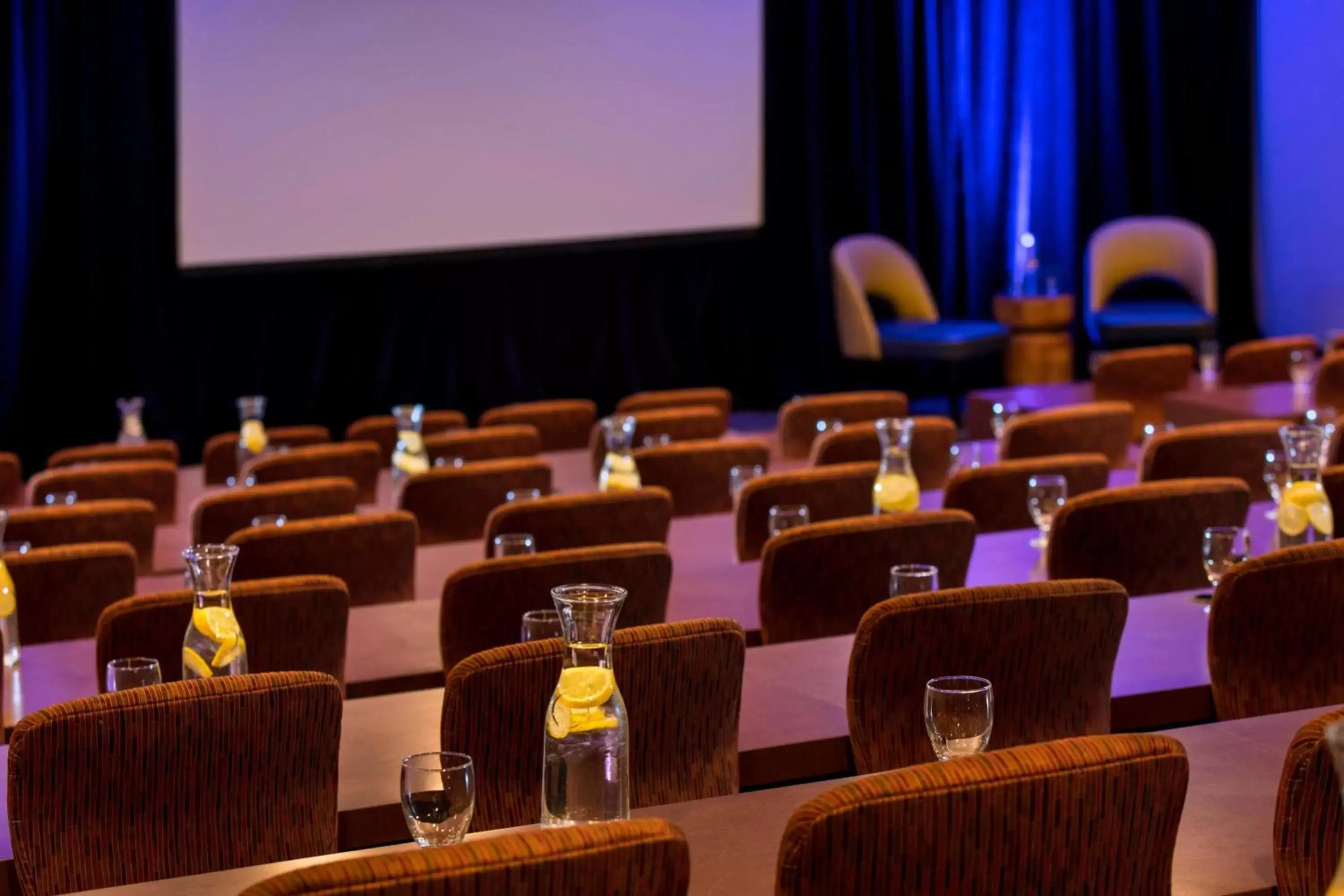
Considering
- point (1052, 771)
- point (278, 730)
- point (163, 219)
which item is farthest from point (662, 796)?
point (163, 219)

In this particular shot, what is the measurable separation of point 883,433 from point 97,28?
6.49m

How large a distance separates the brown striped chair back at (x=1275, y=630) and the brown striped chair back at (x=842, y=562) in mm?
795

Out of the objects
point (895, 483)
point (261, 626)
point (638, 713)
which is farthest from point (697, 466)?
point (638, 713)

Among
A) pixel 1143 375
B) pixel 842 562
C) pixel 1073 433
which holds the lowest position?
pixel 842 562

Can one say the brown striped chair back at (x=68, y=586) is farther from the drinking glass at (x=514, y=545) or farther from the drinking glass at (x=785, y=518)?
the drinking glass at (x=785, y=518)

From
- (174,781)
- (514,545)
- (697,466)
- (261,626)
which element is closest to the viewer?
(174,781)

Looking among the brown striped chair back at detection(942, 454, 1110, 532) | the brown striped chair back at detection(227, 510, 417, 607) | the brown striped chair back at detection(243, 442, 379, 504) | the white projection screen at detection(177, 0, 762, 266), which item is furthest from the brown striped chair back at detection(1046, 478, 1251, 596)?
the white projection screen at detection(177, 0, 762, 266)

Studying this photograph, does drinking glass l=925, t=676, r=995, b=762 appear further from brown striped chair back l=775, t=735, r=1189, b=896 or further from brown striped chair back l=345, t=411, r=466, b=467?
brown striped chair back l=345, t=411, r=466, b=467

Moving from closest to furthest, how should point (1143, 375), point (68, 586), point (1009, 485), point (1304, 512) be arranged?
point (1304, 512), point (68, 586), point (1009, 485), point (1143, 375)

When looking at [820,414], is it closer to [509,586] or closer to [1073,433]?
[1073,433]

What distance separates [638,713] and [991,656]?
0.55 meters

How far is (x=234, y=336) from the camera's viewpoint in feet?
34.6

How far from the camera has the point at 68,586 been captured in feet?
13.9

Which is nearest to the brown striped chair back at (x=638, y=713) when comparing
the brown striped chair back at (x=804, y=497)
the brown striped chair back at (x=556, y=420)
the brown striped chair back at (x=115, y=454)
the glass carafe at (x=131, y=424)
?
the brown striped chair back at (x=804, y=497)
